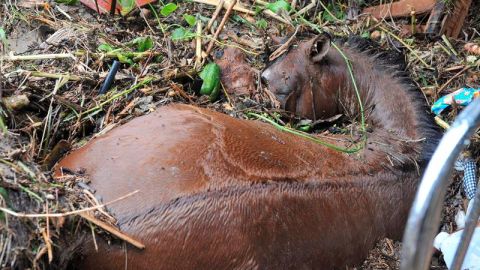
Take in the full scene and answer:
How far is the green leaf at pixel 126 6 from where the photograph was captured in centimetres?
474

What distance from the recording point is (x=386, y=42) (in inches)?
185

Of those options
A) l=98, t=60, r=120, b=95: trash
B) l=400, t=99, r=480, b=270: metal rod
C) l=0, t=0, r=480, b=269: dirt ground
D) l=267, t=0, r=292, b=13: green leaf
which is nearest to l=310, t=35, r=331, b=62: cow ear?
l=0, t=0, r=480, b=269: dirt ground

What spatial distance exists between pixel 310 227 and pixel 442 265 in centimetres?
82

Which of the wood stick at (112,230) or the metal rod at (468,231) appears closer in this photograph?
the metal rod at (468,231)

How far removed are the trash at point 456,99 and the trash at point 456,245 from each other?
75 cm

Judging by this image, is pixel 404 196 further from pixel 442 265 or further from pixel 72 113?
pixel 72 113

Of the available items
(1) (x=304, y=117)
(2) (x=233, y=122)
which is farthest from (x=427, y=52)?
(2) (x=233, y=122)

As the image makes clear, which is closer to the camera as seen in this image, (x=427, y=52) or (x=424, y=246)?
(x=424, y=246)

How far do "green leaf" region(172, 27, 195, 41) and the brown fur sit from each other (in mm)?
1347

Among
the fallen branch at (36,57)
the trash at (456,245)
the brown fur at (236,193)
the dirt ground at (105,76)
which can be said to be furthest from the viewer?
the fallen branch at (36,57)

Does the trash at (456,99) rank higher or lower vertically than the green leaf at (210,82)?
higher

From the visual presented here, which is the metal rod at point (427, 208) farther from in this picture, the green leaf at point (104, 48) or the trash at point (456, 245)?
the green leaf at point (104, 48)

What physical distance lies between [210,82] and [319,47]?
0.73m

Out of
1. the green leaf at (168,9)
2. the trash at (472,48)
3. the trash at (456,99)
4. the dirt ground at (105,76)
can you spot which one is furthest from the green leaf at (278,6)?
the trash at (456,99)
